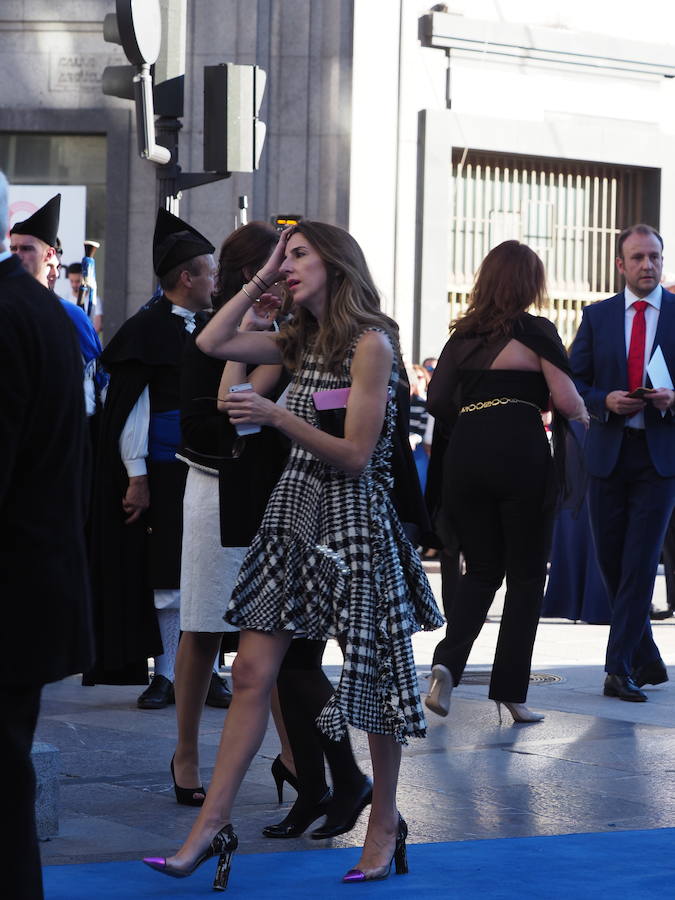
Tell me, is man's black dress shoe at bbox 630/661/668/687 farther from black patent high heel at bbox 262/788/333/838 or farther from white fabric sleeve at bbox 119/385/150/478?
black patent high heel at bbox 262/788/333/838

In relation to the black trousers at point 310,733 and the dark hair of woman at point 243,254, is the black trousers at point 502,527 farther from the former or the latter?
the black trousers at point 310,733

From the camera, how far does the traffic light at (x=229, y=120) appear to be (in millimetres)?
9617

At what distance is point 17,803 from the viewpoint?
331 centimetres

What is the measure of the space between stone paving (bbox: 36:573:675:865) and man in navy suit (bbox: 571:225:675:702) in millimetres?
312

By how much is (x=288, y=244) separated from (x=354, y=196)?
43.5 feet

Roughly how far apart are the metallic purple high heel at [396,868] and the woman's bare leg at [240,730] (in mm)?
378

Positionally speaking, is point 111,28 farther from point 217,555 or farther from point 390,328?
point 390,328

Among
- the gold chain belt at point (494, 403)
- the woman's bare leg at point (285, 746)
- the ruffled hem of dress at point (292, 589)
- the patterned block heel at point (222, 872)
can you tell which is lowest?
the patterned block heel at point (222, 872)

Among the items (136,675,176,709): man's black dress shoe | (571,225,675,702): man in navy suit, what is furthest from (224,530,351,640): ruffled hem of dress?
(571,225,675,702): man in navy suit

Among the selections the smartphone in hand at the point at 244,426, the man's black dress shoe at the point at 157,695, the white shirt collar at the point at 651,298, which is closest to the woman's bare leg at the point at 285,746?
the smartphone in hand at the point at 244,426

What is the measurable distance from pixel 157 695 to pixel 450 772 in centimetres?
190

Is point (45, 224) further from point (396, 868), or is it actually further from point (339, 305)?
point (396, 868)

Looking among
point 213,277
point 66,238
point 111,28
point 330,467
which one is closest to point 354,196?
point 66,238

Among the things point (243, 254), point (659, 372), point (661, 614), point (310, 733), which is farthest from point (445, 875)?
point (661, 614)
